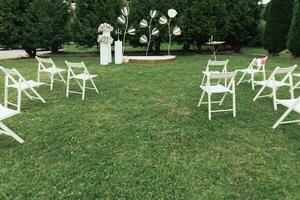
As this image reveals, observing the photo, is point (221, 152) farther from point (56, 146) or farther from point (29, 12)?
point (29, 12)

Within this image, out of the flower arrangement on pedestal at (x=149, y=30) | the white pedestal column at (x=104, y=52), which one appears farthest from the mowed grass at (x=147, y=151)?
the flower arrangement on pedestal at (x=149, y=30)

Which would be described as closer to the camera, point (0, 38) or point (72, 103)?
point (72, 103)

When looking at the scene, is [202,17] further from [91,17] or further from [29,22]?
[29,22]

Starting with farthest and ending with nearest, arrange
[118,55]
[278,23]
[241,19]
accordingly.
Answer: [241,19] → [278,23] → [118,55]

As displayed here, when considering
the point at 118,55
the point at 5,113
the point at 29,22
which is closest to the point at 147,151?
the point at 5,113

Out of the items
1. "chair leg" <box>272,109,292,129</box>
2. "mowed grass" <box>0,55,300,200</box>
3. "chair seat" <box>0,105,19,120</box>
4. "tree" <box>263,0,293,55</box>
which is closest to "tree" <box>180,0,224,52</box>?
"tree" <box>263,0,293,55</box>

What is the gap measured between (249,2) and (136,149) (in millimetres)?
12780

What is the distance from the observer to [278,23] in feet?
Result: 45.1

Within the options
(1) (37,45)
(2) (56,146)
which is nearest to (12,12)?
(1) (37,45)

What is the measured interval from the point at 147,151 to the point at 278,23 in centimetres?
1183

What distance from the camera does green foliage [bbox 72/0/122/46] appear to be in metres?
14.5

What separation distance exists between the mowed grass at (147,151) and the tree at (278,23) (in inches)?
329

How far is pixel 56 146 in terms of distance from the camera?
4.31m

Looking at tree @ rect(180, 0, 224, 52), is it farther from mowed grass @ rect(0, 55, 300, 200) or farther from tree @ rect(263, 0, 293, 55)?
mowed grass @ rect(0, 55, 300, 200)
